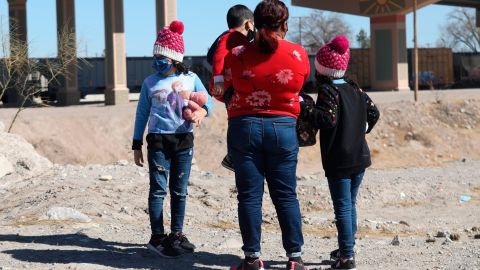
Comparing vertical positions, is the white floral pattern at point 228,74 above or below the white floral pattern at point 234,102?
above

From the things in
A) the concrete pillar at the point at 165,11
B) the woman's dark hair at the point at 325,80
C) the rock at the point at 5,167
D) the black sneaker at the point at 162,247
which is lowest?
the black sneaker at the point at 162,247

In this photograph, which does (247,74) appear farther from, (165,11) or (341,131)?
(165,11)

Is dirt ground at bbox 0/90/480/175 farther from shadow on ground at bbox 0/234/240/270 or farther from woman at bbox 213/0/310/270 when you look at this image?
woman at bbox 213/0/310/270

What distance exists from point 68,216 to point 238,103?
A: 3887 millimetres

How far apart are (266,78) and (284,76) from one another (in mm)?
128

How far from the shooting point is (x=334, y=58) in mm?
6148

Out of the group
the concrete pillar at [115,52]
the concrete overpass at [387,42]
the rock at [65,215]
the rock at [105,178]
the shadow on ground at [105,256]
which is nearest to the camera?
the shadow on ground at [105,256]

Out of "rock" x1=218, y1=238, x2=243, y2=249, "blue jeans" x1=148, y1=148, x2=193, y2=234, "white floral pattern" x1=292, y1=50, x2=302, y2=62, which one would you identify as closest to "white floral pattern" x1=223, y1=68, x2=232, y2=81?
"white floral pattern" x1=292, y1=50, x2=302, y2=62

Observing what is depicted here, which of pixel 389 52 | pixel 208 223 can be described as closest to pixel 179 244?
pixel 208 223

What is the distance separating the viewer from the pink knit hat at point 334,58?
6.15 metres

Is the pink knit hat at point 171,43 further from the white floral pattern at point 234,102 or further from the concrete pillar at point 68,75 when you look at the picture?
the concrete pillar at point 68,75

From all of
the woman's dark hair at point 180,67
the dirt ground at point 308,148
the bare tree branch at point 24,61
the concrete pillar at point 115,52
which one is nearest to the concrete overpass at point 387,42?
the dirt ground at point 308,148

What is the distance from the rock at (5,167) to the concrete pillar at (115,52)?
19.8 meters

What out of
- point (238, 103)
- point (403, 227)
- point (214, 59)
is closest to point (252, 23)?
point (214, 59)
